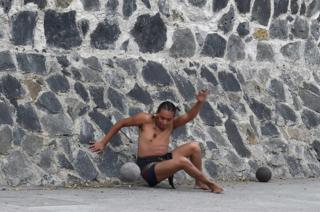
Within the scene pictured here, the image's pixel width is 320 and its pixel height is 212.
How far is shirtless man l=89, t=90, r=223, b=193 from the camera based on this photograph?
34.0ft

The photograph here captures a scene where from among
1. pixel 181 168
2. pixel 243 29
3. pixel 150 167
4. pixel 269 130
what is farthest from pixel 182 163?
pixel 243 29

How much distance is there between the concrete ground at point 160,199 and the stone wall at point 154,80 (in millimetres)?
648

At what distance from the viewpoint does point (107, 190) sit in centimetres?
1007

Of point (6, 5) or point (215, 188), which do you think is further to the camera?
point (6, 5)

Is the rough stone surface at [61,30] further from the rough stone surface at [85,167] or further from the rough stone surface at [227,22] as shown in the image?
the rough stone surface at [227,22]

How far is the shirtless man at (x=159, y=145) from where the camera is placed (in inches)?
408

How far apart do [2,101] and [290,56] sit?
5.00 metres

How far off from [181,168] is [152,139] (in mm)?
616

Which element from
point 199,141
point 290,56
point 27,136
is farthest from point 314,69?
point 27,136

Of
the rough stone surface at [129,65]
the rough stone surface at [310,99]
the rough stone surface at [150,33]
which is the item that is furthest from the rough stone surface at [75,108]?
the rough stone surface at [310,99]

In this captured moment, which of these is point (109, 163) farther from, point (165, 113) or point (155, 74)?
point (155, 74)

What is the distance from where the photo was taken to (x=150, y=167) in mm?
10398

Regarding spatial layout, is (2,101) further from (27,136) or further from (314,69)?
(314,69)

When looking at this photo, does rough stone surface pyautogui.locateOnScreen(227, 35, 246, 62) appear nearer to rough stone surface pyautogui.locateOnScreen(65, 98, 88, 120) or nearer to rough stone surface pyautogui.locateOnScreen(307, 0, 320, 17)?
rough stone surface pyautogui.locateOnScreen(307, 0, 320, 17)
